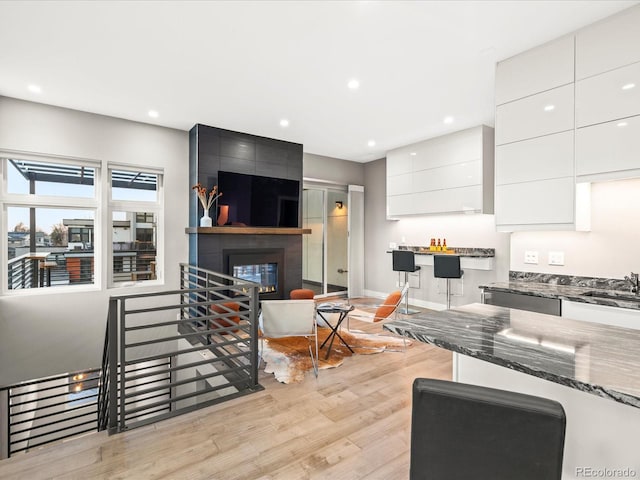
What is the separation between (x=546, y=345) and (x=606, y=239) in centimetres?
225

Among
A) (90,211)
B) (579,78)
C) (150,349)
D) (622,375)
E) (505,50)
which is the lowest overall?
(150,349)

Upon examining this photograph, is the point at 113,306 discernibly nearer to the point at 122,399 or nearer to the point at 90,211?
the point at 122,399

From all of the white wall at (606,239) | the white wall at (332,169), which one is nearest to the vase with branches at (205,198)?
the white wall at (332,169)

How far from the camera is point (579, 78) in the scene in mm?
2516

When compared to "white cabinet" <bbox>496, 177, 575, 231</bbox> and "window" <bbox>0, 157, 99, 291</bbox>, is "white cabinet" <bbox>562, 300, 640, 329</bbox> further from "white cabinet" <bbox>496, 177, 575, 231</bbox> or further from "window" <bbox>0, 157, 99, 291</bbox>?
"window" <bbox>0, 157, 99, 291</bbox>

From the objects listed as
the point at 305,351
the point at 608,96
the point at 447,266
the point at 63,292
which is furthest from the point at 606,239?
the point at 63,292

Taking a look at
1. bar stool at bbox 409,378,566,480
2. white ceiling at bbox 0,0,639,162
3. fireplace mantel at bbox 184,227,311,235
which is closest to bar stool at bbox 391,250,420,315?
fireplace mantel at bbox 184,227,311,235

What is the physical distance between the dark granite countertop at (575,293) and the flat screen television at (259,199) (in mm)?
3471

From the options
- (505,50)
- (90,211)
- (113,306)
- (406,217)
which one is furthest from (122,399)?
(406,217)

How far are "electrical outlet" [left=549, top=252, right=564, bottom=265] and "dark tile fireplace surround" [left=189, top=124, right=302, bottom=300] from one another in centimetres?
376

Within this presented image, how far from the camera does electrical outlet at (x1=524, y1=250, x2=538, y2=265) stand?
128 inches

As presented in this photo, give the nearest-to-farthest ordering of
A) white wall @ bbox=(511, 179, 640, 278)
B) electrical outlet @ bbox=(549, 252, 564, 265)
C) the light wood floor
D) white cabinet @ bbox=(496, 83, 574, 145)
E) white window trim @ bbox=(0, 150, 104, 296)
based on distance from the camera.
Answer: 1. the light wood floor
2. white cabinet @ bbox=(496, 83, 574, 145)
3. white wall @ bbox=(511, 179, 640, 278)
4. electrical outlet @ bbox=(549, 252, 564, 265)
5. white window trim @ bbox=(0, 150, 104, 296)

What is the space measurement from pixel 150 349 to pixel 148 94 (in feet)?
11.7

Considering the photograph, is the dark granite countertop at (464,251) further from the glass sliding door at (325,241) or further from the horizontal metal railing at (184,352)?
the horizontal metal railing at (184,352)
